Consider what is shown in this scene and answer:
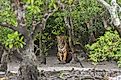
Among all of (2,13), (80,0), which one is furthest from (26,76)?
(80,0)

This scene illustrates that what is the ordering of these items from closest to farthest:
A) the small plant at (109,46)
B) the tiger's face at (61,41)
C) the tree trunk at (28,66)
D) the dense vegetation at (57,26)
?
the dense vegetation at (57,26), the tree trunk at (28,66), the small plant at (109,46), the tiger's face at (61,41)

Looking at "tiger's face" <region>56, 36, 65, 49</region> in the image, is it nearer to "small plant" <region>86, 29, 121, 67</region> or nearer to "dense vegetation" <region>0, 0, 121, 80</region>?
"dense vegetation" <region>0, 0, 121, 80</region>

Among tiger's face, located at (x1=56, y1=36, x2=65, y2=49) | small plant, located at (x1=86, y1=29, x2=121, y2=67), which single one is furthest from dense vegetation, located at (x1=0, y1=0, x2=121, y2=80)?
tiger's face, located at (x1=56, y1=36, x2=65, y2=49)

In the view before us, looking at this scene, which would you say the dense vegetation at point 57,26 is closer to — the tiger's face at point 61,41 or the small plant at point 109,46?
the small plant at point 109,46

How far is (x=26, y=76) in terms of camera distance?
8.72 m

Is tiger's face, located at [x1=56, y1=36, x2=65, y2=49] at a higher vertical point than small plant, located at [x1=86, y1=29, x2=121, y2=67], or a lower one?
higher

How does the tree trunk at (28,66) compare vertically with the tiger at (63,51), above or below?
below

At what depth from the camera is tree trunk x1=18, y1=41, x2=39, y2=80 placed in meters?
8.72

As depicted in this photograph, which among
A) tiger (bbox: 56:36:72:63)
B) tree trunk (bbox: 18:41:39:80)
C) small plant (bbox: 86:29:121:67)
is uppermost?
tiger (bbox: 56:36:72:63)

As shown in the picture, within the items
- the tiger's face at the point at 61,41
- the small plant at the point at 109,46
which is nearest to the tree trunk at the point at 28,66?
the small plant at the point at 109,46

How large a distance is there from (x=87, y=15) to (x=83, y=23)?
60.7 inches

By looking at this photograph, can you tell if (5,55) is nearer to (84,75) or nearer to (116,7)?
(84,75)

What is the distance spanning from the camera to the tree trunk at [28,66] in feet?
28.6

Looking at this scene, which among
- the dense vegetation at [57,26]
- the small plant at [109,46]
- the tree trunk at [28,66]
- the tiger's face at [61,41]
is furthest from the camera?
the tiger's face at [61,41]
